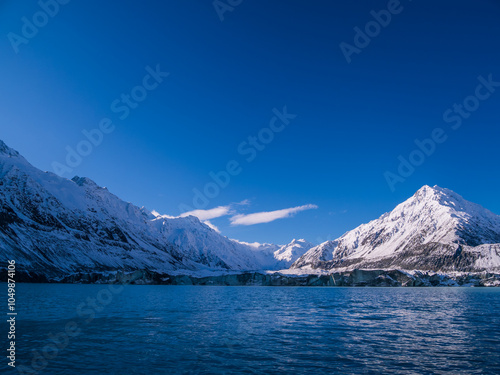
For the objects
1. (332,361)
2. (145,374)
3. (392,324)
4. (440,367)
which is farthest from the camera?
(392,324)

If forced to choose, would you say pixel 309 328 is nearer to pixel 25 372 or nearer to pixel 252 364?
pixel 252 364

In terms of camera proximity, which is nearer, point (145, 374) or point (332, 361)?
point (145, 374)

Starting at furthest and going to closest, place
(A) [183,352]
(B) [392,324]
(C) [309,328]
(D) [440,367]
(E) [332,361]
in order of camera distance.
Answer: (B) [392,324] < (C) [309,328] < (A) [183,352] < (E) [332,361] < (D) [440,367]

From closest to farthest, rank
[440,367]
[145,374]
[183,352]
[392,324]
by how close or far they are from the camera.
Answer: [145,374] < [440,367] < [183,352] < [392,324]

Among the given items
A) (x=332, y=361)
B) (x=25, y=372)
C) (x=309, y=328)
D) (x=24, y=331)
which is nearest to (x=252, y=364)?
(x=332, y=361)

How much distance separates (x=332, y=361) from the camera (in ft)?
84.2

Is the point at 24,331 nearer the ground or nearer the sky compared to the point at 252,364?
nearer the ground

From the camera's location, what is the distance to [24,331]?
3647cm

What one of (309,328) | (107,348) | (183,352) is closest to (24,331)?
(107,348)

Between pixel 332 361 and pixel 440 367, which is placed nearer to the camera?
pixel 440 367

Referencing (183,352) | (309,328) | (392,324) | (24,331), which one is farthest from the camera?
(392,324)

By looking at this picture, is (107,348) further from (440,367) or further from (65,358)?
(440,367)

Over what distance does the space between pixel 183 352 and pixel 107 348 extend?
23.7 feet

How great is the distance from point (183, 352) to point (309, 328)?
19.7m
